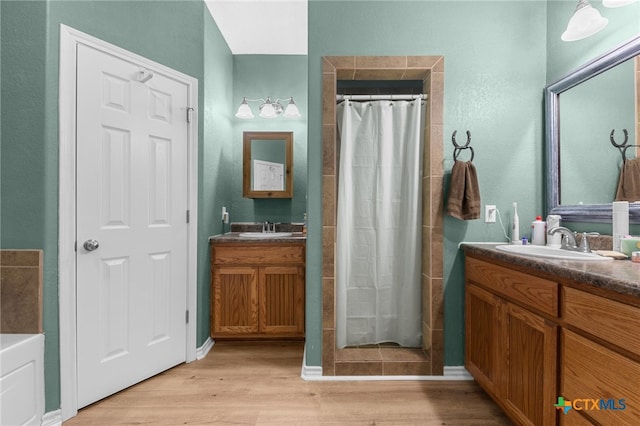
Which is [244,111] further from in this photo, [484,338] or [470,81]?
[484,338]

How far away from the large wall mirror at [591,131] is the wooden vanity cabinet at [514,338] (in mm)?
678

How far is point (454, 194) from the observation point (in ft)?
6.18

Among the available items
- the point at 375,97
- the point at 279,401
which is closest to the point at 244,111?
the point at 375,97

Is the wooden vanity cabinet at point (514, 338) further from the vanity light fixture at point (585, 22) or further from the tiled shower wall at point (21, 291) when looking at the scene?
the tiled shower wall at point (21, 291)

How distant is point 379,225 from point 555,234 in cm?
104

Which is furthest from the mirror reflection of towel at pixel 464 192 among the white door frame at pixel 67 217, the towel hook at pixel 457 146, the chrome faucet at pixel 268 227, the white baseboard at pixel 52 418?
the white baseboard at pixel 52 418

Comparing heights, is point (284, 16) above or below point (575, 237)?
above

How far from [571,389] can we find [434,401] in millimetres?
833

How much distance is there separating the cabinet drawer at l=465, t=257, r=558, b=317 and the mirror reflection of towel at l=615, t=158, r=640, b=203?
70 centimetres

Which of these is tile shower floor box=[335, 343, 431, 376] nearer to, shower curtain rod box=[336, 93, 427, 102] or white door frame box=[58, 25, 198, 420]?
white door frame box=[58, 25, 198, 420]

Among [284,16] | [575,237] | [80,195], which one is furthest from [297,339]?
[284,16]

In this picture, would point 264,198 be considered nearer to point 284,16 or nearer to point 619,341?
point 284,16

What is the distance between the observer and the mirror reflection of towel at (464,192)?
1869mm

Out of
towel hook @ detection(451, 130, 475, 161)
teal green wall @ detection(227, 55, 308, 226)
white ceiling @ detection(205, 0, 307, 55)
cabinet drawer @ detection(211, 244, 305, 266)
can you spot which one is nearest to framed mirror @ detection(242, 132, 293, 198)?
teal green wall @ detection(227, 55, 308, 226)
